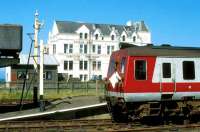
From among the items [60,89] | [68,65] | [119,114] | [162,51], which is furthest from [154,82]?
[68,65]

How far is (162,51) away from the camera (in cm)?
1750

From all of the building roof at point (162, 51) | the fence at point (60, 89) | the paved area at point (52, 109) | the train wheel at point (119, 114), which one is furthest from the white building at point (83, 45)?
the building roof at point (162, 51)

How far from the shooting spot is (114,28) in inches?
3541

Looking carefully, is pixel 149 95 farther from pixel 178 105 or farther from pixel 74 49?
pixel 74 49

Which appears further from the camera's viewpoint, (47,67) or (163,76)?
(47,67)

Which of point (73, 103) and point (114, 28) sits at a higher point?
point (114, 28)

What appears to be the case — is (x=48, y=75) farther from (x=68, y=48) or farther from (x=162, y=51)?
(x=162, y=51)

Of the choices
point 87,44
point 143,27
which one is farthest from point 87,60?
point 143,27

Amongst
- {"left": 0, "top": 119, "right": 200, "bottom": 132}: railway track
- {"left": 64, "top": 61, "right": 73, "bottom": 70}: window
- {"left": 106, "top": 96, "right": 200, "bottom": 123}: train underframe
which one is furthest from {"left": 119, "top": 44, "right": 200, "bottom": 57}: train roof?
{"left": 64, "top": 61, "right": 73, "bottom": 70}: window

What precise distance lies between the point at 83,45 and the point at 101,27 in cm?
616

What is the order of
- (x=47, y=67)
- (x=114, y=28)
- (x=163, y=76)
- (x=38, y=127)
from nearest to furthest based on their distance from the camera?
(x=38, y=127) < (x=163, y=76) < (x=47, y=67) < (x=114, y=28)

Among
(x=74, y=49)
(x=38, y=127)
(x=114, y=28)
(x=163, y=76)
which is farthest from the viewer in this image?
(x=114, y=28)

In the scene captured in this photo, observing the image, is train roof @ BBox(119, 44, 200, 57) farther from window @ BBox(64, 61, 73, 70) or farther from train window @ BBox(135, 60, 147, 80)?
window @ BBox(64, 61, 73, 70)

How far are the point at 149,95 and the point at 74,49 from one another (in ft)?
222
